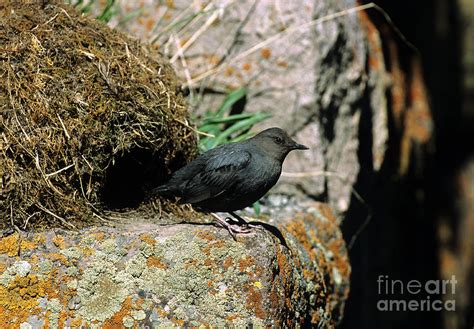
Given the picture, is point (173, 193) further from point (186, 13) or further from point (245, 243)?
point (186, 13)

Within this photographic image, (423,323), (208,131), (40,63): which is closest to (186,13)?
(208,131)

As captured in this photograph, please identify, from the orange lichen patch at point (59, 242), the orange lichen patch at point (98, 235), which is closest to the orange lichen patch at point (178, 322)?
the orange lichen patch at point (98, 235)

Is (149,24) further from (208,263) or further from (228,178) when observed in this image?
(208,263)

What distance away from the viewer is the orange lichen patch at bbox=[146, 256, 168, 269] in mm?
3701

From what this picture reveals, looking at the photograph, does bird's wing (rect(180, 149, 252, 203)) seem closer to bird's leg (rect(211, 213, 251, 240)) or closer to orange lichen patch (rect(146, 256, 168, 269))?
bird's leg (rect(211, 213, 251, 240))

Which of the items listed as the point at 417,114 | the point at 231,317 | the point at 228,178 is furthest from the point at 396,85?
the point at 231,317

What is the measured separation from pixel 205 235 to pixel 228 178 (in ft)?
1.90

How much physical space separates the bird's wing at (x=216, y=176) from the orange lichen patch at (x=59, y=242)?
0.88m

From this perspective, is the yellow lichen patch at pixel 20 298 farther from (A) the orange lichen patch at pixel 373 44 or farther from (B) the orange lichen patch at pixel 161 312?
(A) the orange lichen patch at pixel 373 44

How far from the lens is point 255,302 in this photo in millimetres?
3670

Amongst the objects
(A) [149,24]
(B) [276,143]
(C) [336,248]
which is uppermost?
(A) [149,24]

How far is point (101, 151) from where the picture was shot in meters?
4.22

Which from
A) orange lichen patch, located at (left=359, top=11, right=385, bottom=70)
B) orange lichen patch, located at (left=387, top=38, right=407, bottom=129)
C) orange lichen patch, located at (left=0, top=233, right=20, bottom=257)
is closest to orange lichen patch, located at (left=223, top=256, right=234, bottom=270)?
orange lichen patch, located at (left=0, top=233, right=20, bottom=257)

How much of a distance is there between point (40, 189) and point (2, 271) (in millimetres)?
552
